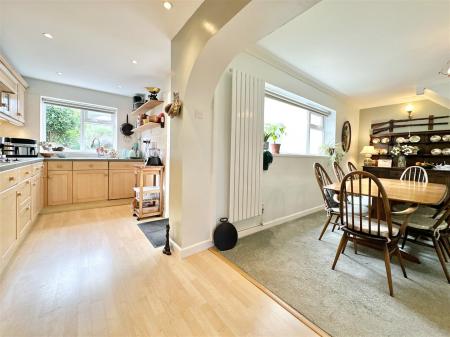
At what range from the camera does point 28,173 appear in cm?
222

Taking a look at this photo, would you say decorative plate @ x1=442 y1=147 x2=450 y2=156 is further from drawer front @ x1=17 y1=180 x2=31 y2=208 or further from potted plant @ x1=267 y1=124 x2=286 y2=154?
drawer front @ x1=17 y1=180 x2=31 y2=208

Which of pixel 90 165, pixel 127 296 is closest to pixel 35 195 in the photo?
pixel 90 165

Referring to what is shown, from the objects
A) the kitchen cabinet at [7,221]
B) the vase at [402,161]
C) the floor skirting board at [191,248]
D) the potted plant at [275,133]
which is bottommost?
the floor skirting board at [191,248]

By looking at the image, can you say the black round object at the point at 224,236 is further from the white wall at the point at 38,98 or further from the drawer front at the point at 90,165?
the white wall at the point at 38,98

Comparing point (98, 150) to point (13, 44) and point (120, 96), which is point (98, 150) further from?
point (13, 44)

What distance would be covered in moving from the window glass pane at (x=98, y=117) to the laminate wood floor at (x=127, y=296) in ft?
8.95

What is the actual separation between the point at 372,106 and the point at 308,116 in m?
2.21

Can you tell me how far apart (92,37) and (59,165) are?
218cm

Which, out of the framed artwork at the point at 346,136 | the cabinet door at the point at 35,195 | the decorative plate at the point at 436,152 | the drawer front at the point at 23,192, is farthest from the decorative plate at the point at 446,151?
the cabinet door at the point at 35,195

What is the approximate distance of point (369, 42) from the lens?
7.32ft

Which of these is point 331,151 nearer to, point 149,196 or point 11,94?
point 149,196

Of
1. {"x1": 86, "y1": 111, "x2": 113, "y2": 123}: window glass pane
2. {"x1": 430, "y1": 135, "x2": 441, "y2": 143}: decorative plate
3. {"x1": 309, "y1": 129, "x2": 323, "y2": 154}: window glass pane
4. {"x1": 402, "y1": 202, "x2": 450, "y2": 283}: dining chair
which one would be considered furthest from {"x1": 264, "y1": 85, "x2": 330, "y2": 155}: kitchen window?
{"x1": 86, "y1": 111, "x2": 113, "y2": 123}: window glass pane

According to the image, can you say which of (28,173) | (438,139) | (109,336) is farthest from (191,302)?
(438,139)

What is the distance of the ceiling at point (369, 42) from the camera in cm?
176
